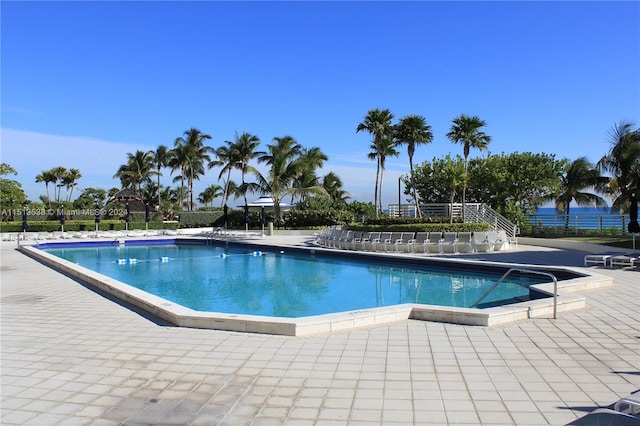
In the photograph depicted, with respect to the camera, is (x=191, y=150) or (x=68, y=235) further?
(x=191, y=150)

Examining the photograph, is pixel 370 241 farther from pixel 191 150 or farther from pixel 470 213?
pixel 191 150

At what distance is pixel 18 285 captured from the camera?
10617mm

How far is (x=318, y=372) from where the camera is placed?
4.59m

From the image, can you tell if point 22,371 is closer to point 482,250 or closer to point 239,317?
point 239,317

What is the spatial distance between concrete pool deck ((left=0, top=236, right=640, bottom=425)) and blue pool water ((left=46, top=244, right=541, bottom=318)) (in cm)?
299

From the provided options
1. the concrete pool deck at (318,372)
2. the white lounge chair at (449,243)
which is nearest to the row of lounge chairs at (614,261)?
the white lounge chair at (449,243)

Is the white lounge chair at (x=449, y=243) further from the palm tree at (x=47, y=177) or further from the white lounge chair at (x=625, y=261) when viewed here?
the palm tree at (x=47, y=177)

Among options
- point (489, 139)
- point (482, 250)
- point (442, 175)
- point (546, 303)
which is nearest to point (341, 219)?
point (442, 175)

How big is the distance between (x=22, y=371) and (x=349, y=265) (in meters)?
12.1

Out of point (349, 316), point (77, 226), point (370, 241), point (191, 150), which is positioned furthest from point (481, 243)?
point (191, 150)

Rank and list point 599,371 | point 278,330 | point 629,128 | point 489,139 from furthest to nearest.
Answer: point 489,139
point 629,128
point 278,330
point 599,371

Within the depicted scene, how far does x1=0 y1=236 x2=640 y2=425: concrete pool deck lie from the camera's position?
366 cm

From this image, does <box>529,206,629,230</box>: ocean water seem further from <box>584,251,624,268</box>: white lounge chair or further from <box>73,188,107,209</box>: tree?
<box>73,188,107,209</box>: tree

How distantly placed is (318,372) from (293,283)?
7.99 metres
